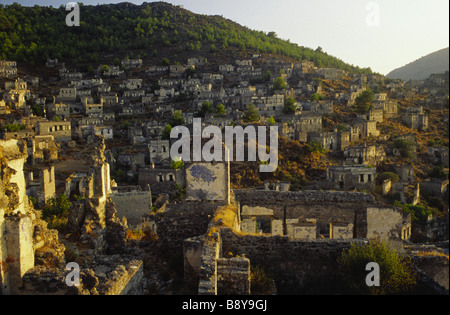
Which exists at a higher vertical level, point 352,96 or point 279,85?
point 279,85

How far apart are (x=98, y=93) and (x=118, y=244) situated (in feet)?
245

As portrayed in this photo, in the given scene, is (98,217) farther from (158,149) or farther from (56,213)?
(158,149)

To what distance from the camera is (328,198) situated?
13.4 m

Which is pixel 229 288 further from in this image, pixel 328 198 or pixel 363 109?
A: pixel 363 109

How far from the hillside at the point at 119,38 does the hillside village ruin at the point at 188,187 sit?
847cm

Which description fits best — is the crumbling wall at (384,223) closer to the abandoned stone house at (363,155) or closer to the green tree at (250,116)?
the abandoned stone house at (363,155)

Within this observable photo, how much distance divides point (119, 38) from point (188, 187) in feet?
410

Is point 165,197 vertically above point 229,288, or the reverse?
point 229,288

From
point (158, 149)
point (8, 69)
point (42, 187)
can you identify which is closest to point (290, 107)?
point (158, 149)

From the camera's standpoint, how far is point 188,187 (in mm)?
11555
